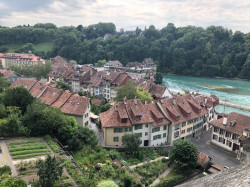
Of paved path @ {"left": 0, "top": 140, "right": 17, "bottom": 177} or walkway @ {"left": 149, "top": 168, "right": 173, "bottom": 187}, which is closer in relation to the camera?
paved path @ {"left": 0, "top": 140, "right": 17, "bottom": 177}

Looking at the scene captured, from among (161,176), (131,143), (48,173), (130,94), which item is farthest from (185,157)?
(130,94)

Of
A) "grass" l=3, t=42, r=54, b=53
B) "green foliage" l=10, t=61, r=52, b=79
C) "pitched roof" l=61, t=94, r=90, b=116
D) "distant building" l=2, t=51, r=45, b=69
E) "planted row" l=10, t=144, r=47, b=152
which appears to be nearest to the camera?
"planted row" l=10, t=144, r=47, b=152

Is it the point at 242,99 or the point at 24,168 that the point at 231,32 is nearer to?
the point at 242,99

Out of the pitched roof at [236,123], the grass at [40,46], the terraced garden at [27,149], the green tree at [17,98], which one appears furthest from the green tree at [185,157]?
the grass at [40,46]

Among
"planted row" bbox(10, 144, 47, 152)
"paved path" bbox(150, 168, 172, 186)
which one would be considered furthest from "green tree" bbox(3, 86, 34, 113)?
"paved path" bbox(150, 168, 172, 186)

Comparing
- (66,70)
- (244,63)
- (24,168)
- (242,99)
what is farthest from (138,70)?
(24,168)

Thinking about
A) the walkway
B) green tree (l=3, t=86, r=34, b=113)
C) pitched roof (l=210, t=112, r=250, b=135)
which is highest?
green tree (l=3, t=86, r=34, b=113)

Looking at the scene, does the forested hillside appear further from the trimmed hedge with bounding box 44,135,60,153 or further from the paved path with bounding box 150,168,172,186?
the trimmed hedge with bounding box 44,135,60,153

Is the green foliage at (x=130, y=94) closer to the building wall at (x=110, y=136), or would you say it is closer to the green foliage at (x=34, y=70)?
the building wall at (x=110, y=136)
